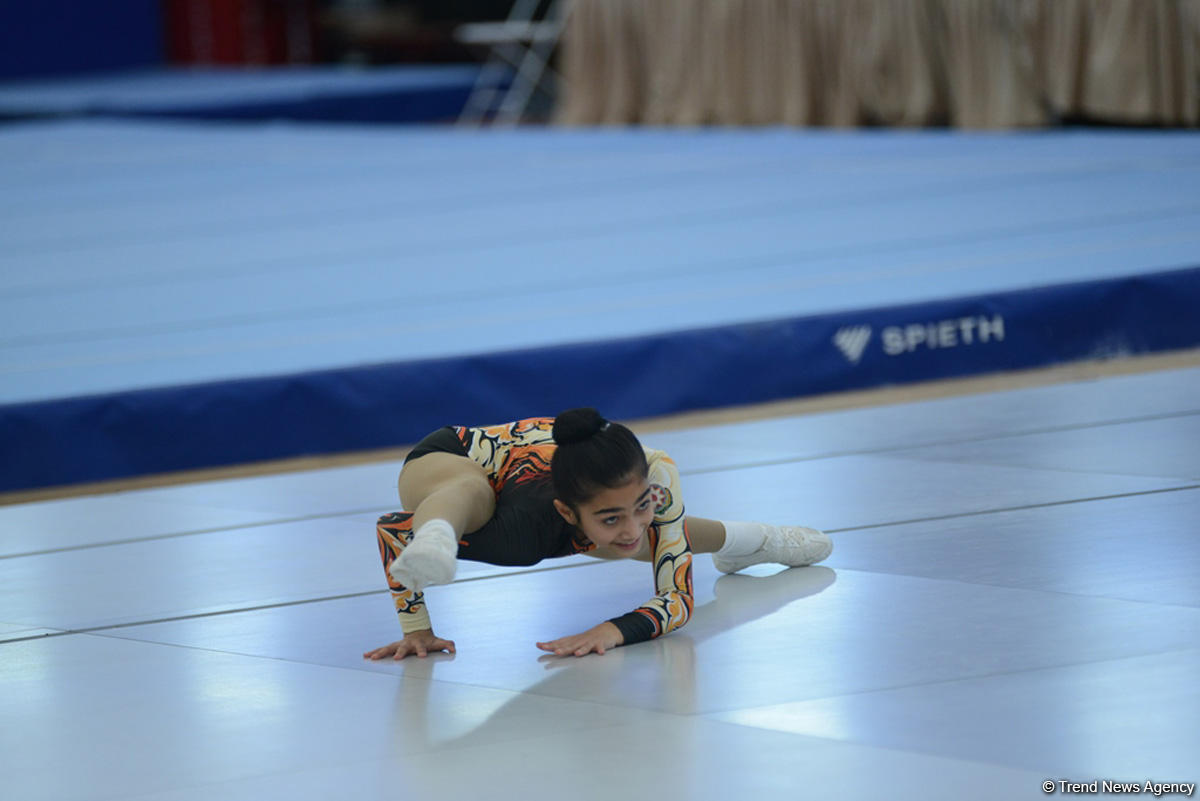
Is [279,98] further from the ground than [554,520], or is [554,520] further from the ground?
[279,98]

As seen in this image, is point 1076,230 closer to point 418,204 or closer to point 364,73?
point 418,204

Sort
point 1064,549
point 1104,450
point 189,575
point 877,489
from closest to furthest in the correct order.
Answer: point 1064,549 → point 189,575 → point 877,489 → point 1104,450

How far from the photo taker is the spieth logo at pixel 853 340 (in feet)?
12.4

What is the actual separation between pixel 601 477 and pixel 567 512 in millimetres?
105

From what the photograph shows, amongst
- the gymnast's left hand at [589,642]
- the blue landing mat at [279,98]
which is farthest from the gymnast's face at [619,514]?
the blue landing mat at [279,98]

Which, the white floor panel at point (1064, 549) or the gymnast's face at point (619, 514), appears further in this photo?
the white floor panel at point (1064, 549)

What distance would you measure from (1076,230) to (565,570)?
2746 mm

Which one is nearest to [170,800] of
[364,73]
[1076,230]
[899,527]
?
[899,527]

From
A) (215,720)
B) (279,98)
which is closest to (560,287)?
(215,720)

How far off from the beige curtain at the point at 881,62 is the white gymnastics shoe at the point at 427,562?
544 cm

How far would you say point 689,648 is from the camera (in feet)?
6.64

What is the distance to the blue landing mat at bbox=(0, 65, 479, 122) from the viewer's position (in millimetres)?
10828

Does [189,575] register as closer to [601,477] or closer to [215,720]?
[215,720]

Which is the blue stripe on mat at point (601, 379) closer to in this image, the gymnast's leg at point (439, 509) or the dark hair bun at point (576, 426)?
the gymnast's leg at point (439, 509)
